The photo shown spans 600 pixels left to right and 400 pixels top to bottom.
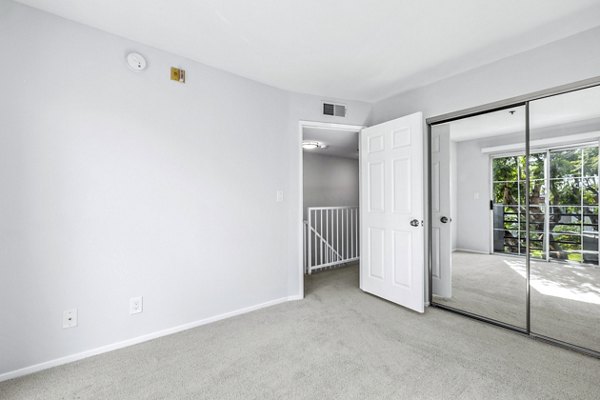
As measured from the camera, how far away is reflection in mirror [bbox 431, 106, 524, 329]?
2.47 meters

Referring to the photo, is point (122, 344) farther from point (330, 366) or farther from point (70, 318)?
point (330, 366)

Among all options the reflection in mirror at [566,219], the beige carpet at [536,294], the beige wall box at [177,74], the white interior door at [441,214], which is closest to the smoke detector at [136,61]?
the beige wall box at [177,74]

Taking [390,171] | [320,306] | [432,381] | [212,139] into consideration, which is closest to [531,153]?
[390,171]

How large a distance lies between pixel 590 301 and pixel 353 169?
4.90 metres

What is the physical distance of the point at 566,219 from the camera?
7.25ft

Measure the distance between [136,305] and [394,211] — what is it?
2.63 meters

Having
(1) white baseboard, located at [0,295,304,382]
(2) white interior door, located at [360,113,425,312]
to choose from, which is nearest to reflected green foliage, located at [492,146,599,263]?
(2) white interior door, located at [360,113,425,312]

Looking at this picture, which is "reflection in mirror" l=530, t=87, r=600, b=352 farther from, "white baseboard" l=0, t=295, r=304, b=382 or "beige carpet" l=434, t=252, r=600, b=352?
"white baseboard" l=0, t=295, r=304, b=382

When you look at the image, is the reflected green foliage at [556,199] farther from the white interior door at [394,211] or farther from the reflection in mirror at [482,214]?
the white interior door at [394,211]

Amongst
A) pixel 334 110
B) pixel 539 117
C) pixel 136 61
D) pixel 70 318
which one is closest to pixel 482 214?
pixel 539 117

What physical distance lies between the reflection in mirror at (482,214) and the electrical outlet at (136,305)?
2.92 m

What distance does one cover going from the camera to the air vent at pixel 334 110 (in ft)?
10.7

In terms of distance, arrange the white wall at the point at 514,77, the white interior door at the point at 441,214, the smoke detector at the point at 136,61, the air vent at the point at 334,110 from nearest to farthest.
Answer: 1. the white wall at the point at 514,77
2. the smoke detector at the point at 136,61
3. the white interior door at the point at 441,214
4. the air vent at the point at 334,110

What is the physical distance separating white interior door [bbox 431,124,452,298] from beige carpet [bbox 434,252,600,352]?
10 cm
